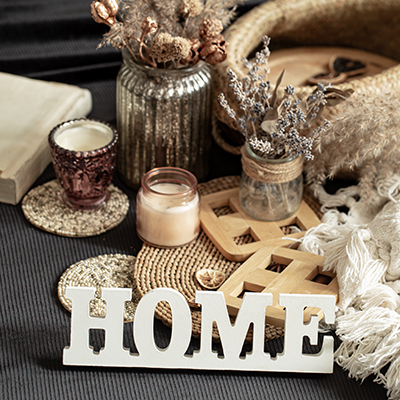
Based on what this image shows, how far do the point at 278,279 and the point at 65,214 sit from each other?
0.42 m

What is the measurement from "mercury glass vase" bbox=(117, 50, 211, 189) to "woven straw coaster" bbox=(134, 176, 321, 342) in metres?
0.18

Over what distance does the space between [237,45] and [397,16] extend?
473 millimetres

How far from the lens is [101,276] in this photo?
908 mm

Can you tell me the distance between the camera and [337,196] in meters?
1.08

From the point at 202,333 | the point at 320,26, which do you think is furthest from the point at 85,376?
the point at 320,26

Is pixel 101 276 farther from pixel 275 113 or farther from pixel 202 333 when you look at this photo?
pixel 275 113

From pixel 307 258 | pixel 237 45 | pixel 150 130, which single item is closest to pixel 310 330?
pixel 307 258

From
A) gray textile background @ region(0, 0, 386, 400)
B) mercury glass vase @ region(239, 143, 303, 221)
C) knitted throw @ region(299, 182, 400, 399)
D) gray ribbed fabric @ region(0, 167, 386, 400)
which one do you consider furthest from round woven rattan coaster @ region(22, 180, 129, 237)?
Answer: knitted throw @ region(299, 182, 400, 399)

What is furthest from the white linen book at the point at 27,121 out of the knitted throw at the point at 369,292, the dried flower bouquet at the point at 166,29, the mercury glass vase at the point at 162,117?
the knitted throw at the point at 369,292

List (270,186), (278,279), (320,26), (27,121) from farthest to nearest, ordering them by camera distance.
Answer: (320,26) → (27,121) → (270,186) → (278,279)

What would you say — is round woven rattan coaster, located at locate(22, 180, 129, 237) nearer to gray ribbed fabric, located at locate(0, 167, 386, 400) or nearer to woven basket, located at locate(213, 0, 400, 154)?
gray ribbed fabric, located at locate(0, 167, 386, 400)

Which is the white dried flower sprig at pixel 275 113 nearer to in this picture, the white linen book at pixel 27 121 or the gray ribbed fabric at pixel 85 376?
the gray ribbed fabric at pixel 85 376

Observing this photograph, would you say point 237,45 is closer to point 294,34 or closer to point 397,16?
point 294,34

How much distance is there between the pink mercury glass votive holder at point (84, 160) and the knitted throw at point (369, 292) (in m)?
0.38
